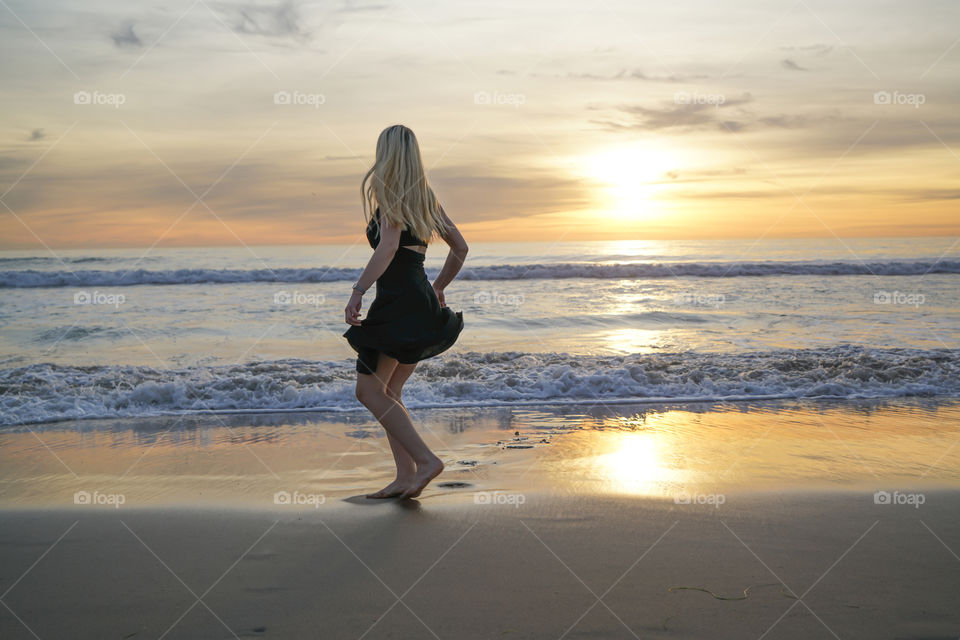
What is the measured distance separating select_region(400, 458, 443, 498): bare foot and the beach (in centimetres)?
8

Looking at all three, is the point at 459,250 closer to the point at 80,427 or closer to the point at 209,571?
the point at 209,571

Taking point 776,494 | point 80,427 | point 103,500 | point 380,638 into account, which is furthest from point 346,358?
point 380,638

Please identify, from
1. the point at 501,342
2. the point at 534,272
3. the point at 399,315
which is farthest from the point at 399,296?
the point at 534,272

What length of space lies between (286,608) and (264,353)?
769cm

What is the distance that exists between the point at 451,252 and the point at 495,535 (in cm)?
151

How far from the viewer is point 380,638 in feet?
7.86

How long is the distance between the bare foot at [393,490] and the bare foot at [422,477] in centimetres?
3

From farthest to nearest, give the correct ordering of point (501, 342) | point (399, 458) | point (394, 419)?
point (501, 342), point (399, 458), point (394, 419)

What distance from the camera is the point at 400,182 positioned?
359 cm

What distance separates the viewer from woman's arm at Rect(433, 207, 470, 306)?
3.90 meters

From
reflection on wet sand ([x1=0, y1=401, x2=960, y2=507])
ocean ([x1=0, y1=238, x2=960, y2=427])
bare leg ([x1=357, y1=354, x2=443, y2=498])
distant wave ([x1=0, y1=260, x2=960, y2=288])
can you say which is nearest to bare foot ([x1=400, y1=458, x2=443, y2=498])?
bare leg ([x1=357, y1=354, x2=443, y2=498])

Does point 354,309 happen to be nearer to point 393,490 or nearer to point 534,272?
point 393,490

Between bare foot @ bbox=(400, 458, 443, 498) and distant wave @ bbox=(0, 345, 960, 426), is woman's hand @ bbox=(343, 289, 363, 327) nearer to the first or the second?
bare foot @ bbox=(400, 458, 443, 498)

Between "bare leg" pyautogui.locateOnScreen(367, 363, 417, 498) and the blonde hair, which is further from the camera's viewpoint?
"bare leg" pyautogui.locateOnScreen(367, 363, 417, 498)
